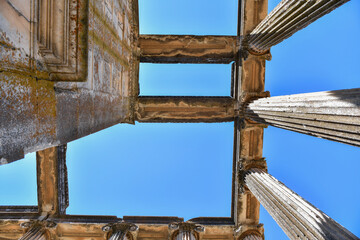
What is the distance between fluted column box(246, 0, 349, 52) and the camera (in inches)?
184

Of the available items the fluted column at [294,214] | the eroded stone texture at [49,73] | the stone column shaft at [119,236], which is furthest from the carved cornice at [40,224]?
the fluted column at [294,214]

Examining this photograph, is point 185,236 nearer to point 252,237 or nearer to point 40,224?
point 252,237

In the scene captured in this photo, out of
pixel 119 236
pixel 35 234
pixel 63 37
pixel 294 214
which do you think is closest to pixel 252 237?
pixel 294 214

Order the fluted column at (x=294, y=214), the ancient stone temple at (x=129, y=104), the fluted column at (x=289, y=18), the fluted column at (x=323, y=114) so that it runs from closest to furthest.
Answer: the ancient stone temple at (x=129, y=104)
the fluted column at (x=323, y=114)
the fluted column at (x=289, y=18)
the fluted column at (x=294, y=214)

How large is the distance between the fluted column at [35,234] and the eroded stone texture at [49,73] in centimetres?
630

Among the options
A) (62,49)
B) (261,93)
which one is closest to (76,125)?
(62,49)

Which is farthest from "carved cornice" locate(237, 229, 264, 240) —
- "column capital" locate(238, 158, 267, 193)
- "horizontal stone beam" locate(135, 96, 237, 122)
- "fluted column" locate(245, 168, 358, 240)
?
"horizontal stone beam" locate(135, 96, 237, 122)

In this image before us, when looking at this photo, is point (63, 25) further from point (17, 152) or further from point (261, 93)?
point (261, 93)

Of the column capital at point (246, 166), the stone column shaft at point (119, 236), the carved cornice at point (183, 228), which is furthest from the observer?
the column capital at point (246, 166)

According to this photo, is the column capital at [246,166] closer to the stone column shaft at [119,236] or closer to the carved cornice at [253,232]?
the carved cornice at [253,232]

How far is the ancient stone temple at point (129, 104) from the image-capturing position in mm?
2809

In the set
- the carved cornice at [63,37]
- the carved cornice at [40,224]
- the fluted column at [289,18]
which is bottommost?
the carved cornice at [40,224]

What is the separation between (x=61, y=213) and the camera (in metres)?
9.55

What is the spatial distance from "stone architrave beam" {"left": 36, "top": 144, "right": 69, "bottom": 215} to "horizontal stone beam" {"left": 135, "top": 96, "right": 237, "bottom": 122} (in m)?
3.89
